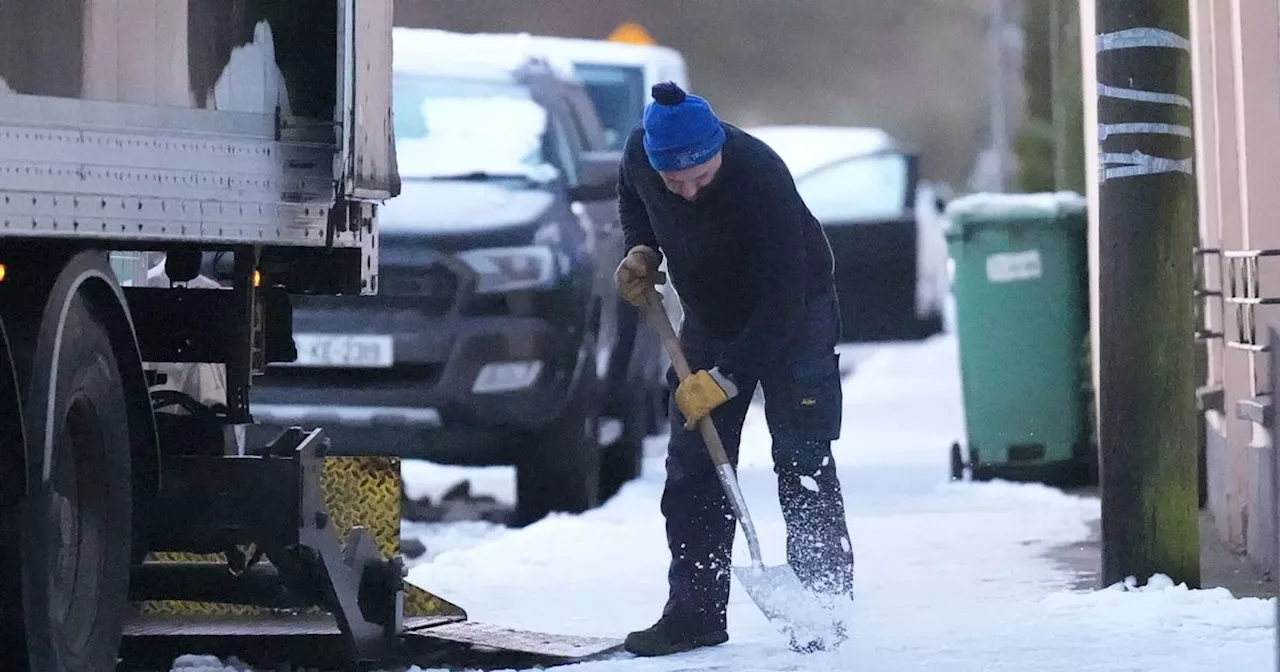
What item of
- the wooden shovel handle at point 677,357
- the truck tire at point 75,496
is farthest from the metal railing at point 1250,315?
the truck tire at point 75,496

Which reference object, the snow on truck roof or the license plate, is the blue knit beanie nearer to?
the license plate

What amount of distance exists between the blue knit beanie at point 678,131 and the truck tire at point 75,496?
5.41 ft

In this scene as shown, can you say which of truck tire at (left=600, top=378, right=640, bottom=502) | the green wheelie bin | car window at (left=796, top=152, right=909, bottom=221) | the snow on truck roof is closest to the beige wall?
the green wheelie bin

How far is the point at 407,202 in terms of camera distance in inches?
414

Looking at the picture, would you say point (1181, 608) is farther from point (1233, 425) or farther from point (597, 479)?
point (597, 479)

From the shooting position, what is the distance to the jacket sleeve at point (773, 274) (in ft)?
22.8

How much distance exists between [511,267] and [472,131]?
1.00 meters

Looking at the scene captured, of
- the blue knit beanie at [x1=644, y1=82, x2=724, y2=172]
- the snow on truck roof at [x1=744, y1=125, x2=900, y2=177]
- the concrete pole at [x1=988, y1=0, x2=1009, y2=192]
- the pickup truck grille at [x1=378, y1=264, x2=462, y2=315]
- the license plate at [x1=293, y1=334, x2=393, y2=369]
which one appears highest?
the concrete pole at [x1=988, y1=0, x2=1009, y2=192]

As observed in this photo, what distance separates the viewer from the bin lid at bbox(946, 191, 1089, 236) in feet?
39.7

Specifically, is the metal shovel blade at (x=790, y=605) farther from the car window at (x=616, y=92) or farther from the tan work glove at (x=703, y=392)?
the car window at (x=616, y=92)

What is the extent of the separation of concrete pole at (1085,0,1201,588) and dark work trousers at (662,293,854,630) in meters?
0.92

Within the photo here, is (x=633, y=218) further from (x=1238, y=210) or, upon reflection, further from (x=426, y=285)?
(x=426, y=285)

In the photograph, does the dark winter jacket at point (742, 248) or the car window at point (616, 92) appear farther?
the car window at point (616, 92)

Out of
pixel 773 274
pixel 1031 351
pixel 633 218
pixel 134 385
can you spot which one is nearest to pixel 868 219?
pixel 1031 351
